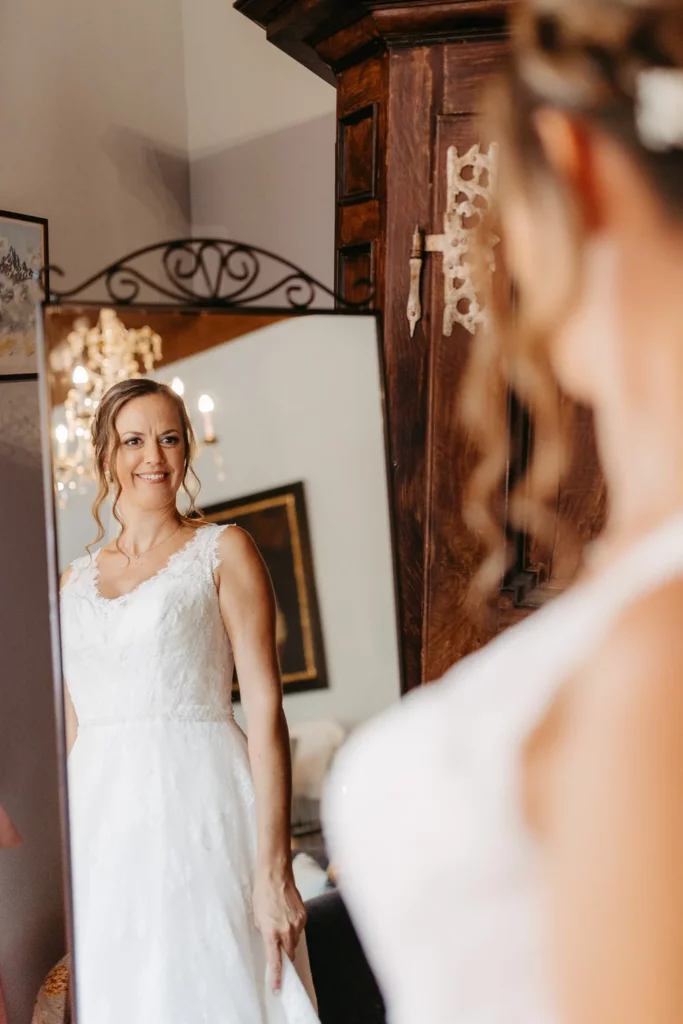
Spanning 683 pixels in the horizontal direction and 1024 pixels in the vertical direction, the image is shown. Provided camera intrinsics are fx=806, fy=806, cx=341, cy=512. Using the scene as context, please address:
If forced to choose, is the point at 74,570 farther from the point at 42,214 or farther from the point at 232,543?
the point at 42,214

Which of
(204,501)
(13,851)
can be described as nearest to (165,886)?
(204,501)

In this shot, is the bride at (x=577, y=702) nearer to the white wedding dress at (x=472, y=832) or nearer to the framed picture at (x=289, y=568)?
the white wedding dress at (x=472, y=832)

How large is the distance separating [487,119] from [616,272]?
0.31m

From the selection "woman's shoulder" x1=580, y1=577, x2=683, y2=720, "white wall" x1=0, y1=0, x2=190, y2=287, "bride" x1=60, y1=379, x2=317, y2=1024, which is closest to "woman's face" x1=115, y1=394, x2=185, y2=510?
"bride" x1=60, y1=379, x2=317, y2=1024

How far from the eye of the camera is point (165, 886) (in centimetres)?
81

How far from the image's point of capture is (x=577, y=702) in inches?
22.8

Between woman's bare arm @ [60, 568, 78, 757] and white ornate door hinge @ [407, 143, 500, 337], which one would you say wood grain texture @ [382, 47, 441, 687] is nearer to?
white ornate door hinge @ [407, 143, 500, 337]

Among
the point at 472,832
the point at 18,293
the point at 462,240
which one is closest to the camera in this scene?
the point at 472,832

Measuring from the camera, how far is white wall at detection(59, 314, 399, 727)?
0.84 metres

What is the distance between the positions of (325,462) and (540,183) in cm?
35

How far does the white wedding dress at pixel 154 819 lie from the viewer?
0.81 m

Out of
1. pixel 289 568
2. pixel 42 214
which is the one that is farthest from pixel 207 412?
pixel 42 214

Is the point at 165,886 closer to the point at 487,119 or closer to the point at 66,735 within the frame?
the point at 66,735

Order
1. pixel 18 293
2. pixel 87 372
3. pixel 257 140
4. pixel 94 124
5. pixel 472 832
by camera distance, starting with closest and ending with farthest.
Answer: pixel 472 832
pixel 87 372
pixel 18 293
pixel 94 124
pixel 257 140
